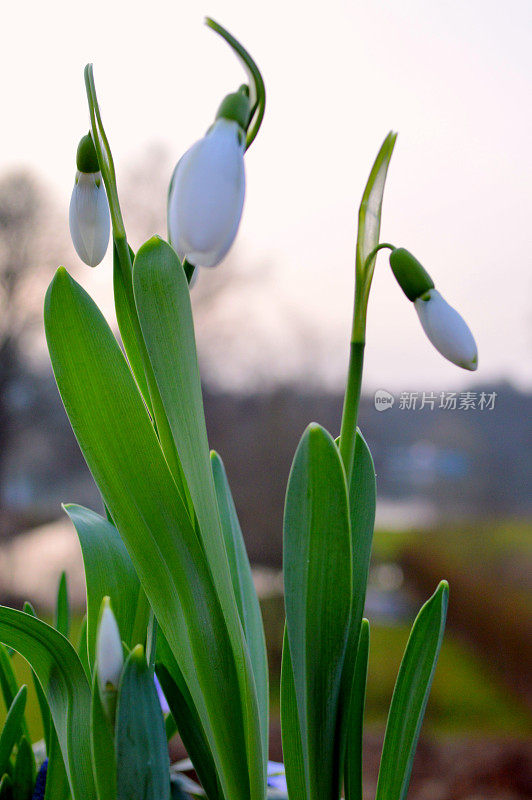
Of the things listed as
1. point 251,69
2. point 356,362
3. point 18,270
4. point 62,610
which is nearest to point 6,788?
point 62,610

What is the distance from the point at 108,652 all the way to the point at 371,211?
0.87 feet

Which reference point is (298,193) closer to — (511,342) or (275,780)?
(511,342)

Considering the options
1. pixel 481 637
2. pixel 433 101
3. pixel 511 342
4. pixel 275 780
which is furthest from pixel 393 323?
pixel 275 780

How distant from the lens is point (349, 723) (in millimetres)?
408

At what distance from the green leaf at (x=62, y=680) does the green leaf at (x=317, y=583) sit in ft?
0.37

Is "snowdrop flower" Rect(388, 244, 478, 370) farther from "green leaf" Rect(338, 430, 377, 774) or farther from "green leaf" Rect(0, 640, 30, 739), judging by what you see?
"green leaf" Rect(0, 640, 30, 739)

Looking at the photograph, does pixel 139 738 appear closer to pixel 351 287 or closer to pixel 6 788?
pixel 6 788

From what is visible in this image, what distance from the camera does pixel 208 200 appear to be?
263 mm

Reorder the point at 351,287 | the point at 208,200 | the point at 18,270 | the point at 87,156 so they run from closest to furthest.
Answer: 1. the point at 208,200
2. the point at 87,156
3. the point at 351,287
4. the point at 18,270

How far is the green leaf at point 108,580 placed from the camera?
396 mm

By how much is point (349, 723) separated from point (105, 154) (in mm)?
347

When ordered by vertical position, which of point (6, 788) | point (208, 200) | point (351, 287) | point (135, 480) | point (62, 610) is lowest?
point (6, 788)

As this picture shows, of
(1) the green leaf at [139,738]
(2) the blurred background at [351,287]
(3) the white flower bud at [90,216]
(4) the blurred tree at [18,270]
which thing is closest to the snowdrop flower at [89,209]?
(3) the white flower bud at [90,216]

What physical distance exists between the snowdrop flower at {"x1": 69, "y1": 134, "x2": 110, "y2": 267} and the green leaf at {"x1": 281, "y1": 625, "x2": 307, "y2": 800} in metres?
0.25
